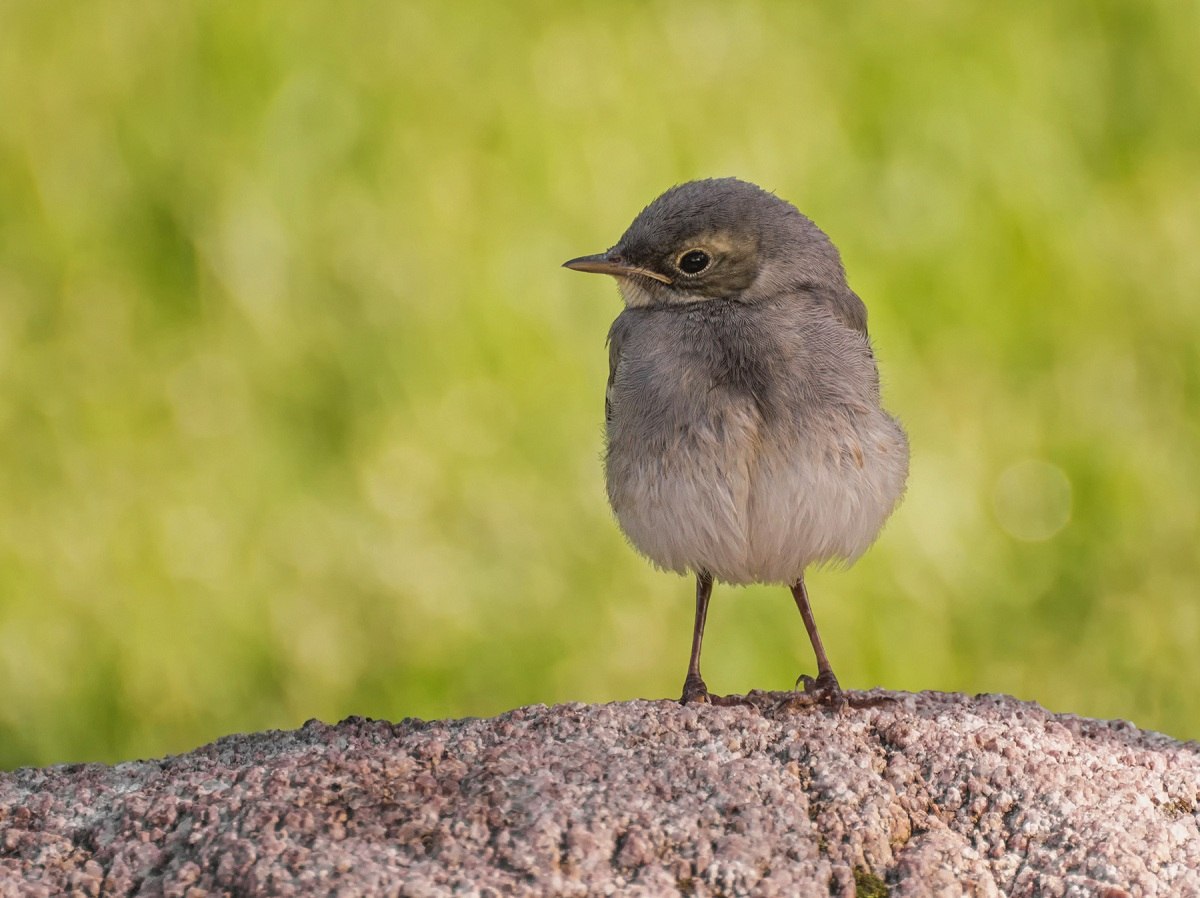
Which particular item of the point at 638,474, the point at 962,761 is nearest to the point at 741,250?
the point at 638,474

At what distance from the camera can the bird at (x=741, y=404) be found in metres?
5.35

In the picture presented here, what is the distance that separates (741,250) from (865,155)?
2.74 meters

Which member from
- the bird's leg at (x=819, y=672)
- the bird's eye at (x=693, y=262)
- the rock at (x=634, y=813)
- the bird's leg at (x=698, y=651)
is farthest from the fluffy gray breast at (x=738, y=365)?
the rock at (x=634, y=813)

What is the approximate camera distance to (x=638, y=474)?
5.52m

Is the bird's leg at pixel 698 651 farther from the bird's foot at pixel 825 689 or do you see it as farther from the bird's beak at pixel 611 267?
the bird's beak at pixel 611 267

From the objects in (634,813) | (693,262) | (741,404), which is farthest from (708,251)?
(634,813)

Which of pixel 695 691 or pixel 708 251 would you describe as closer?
pixel 695 691

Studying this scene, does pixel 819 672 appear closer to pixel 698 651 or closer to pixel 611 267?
pixel 698 651

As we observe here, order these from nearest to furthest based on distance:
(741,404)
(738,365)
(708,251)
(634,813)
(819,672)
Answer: (634,813) → (741,404) → (738,365) → (819,672) → (708,251)

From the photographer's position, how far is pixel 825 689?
5402 mm

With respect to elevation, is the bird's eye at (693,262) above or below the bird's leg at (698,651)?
above

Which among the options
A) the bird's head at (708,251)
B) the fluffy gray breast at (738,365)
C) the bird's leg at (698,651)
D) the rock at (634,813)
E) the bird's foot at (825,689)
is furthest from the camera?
the bird's head at (708,251)

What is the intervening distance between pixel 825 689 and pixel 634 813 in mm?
1574

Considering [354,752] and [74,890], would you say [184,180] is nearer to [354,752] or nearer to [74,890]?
[354,752]
